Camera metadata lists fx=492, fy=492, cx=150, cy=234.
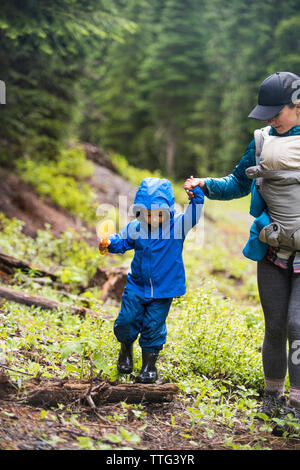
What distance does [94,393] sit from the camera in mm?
3168

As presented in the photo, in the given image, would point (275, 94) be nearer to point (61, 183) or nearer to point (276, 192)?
point (276, 192)

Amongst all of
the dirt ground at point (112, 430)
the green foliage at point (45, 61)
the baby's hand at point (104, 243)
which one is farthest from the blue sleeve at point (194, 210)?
the green foliage at point (45, 61)

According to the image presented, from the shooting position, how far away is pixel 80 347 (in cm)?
323

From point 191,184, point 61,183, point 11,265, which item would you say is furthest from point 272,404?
point 61,183

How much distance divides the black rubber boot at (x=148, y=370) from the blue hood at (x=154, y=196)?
1057 mm

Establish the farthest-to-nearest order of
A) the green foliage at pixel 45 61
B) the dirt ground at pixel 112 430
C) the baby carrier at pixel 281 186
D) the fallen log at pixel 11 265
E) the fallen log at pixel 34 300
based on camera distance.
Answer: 1. the green foliage at pixel 45 61
2. the fallen log at pixel 11 265
3. the fallen log at pixel 34 300
4. the baby carrier at pixel 281 186
5. the dirt ground at pixel 112 430

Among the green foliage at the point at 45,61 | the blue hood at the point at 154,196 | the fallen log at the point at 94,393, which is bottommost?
the fallen log at the point at 94,393

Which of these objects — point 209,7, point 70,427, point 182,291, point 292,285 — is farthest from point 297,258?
point 209,7

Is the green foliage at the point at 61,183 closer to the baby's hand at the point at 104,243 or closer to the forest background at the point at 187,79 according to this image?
the forest background at the point at 187,79

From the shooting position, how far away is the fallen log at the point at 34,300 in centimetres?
506

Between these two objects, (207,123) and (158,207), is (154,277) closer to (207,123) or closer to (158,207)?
(158,207)

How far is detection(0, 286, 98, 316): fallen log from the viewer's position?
5059mm

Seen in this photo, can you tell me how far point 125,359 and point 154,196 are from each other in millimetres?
1229

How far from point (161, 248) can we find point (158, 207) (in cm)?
30
